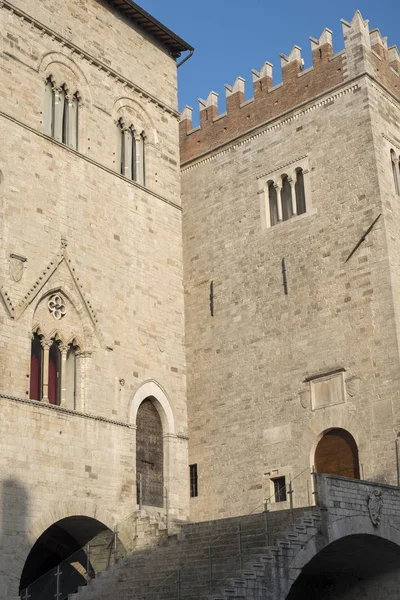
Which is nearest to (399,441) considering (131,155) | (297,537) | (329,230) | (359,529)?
(359,529)

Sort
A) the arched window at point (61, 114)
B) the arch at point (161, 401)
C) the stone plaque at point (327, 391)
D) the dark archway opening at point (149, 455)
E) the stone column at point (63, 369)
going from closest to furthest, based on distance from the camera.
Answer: the stone column at point (63, 369) < the dark archway opening at point (149, 455) < the stone plaque at point (327, 391) < the arched window at point (61, 114) < the arch at point (161, 401)

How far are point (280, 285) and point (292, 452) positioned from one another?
4.22 metres

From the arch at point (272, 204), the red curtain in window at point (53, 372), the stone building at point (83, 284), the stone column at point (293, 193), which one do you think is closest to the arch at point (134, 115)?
the stone building at point (83, 284)

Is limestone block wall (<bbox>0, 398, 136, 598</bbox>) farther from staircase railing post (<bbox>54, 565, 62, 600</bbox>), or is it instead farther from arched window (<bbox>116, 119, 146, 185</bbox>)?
arched window (<bbox>116, 119, 146, 185</bbox>)

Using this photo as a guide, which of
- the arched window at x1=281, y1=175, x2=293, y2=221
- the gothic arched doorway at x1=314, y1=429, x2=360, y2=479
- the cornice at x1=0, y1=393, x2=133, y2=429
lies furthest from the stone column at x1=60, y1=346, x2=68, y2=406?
the arched window at x1=281, y1=175, x2=293, y2=221

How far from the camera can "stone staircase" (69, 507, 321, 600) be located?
15.6m

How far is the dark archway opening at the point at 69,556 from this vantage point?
17156 mm

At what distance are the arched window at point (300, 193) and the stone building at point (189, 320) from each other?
2.9 inches

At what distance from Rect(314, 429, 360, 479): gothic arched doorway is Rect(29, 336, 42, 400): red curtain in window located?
6.65m

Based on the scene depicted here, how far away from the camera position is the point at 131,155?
75.6 ft

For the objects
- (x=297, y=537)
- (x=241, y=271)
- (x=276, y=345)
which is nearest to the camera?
(x=297, y=537)

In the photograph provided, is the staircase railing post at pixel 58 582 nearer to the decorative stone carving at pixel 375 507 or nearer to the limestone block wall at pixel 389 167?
the decorative stone carving at pixel 375 507

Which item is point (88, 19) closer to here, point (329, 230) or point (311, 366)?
point (329, 230)

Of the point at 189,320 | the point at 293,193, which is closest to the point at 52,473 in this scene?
the point at 189,320
